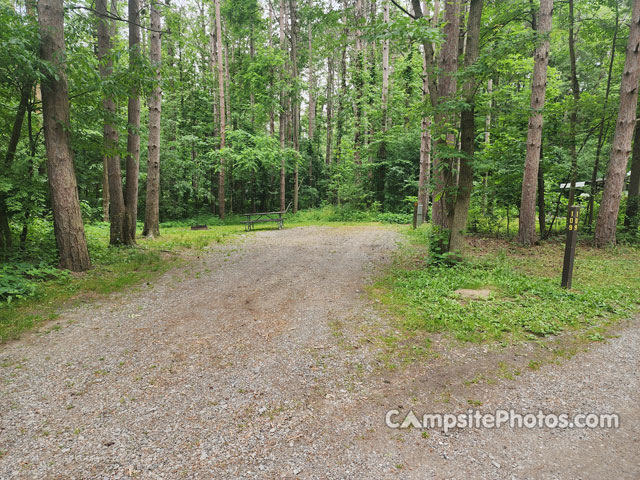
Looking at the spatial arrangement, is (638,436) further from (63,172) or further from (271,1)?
(271,1)

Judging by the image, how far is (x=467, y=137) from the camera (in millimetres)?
6387

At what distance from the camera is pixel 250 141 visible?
18141 millimetres

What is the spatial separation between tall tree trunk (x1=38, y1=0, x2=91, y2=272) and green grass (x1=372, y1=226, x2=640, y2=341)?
579cm

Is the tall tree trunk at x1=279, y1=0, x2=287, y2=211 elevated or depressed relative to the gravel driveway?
elevated

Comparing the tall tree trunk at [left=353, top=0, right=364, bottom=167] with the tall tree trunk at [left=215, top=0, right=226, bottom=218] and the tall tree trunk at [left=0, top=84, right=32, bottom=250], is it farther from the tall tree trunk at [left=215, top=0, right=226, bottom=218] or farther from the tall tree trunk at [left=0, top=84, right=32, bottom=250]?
the tall tree trunk at [left=0, top=84, right=32, bottom=250]

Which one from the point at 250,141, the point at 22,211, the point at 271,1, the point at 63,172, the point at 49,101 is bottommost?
the point at 22,211

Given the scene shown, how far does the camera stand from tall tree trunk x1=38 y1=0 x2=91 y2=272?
5.85 metres

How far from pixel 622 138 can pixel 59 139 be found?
12.8 metres

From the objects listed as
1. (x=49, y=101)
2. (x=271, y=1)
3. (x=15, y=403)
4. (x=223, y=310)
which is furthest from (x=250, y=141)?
(x=15, y=403)

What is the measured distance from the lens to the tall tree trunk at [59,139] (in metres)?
5.85

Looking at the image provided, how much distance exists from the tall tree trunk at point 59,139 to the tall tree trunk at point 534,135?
1025 cm

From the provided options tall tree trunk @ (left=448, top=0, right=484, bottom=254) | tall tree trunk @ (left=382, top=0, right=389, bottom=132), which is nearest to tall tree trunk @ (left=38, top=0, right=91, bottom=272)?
tall tree trunk @ (left=448, top=0, right=484, bottom=254)

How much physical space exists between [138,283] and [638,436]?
22.9 feet

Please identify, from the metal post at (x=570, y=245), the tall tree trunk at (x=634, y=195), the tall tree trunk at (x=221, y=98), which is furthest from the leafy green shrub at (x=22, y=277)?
the tall tree trunk at (x=634, y=195)
